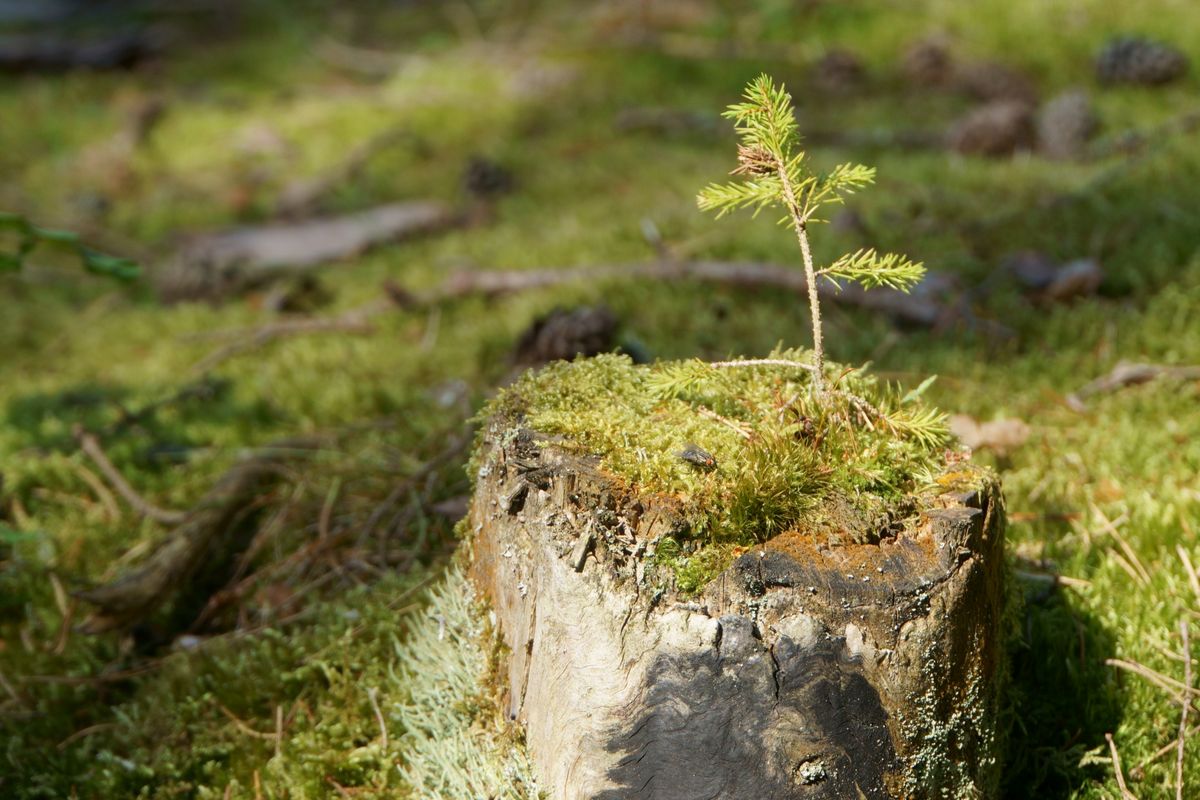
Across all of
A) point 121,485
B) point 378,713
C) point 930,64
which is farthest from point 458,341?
point 930,64

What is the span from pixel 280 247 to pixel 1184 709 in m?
5.37

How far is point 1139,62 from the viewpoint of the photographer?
248 inches

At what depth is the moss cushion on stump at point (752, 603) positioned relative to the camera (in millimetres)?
1839

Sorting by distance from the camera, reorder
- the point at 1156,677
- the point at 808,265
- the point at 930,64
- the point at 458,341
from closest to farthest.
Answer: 1. the point at 808,265
2. the point at 1156,677
3. the point at 458,341
4. the point at 930,64

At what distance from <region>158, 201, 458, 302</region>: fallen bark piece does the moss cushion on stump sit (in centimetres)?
411

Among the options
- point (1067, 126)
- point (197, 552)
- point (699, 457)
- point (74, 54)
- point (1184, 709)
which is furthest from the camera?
point (74, 54)

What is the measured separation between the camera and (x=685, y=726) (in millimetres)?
1840

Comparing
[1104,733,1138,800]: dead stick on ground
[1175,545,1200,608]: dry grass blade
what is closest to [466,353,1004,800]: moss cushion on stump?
[1104,733,1138,800]: dead stick on ground

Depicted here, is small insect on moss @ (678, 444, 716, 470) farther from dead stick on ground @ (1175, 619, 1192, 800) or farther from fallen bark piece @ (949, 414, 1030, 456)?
fallen bark piece @ (949, 414, 1030, 456)

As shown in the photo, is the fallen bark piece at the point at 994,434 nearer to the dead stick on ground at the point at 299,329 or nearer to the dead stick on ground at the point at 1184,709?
the dead stick on ground at the point at 1184,709

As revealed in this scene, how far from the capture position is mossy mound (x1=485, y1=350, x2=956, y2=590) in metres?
1.92

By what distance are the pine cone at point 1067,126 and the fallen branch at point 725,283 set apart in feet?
6.70

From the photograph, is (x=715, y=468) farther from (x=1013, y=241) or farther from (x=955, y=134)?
(x=955, y=134)

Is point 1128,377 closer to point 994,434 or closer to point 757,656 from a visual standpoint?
point 994,434
